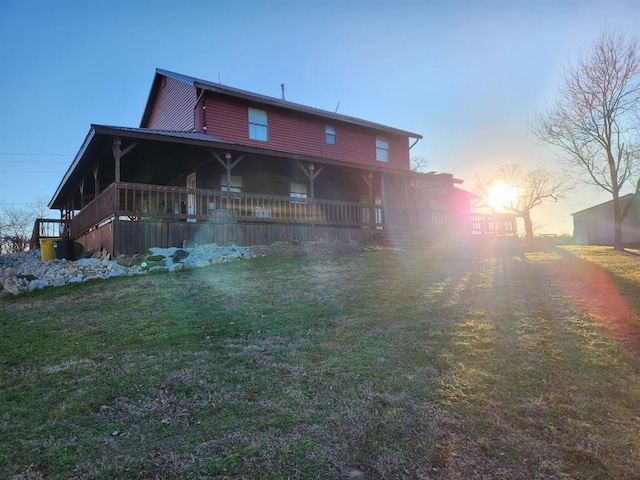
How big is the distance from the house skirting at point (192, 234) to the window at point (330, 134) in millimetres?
5822

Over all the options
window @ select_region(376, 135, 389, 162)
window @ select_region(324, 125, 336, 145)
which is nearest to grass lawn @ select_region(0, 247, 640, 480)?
window @ select_region(324, 125, 336, 145)

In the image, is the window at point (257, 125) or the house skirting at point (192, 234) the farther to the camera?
the window at point (257, 125)

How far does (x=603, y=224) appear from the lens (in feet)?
101

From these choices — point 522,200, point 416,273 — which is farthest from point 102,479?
point 522,200

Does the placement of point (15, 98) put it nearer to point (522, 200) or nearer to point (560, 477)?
point (560, 477)

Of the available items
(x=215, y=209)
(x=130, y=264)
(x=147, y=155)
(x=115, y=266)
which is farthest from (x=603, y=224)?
(x=115, y=266)

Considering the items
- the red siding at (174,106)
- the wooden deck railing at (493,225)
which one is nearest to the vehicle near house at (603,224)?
the wooden deck railing at (493,225)

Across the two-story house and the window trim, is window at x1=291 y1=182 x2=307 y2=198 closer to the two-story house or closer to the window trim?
the two-story house

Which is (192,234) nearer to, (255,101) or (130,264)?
(130,264)

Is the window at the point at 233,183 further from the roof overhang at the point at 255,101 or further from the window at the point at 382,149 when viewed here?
the window at the point at 382,149

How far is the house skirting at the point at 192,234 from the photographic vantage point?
1045 centimetres

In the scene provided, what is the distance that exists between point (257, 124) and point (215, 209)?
570 centimetres

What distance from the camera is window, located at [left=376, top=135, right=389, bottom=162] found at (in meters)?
20.5

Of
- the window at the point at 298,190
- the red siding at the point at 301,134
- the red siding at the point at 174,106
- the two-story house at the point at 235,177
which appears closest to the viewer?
the two-story house at the point at 235,177
